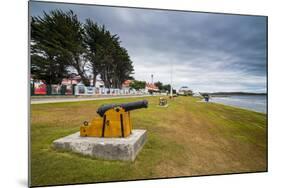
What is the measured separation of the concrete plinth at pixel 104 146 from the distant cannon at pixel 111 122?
0.09 metres

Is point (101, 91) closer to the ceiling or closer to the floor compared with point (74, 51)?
closer to the floor

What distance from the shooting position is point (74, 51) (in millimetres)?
3734

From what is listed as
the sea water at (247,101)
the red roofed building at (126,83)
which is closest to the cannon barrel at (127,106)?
the red roofed building at (126,83)

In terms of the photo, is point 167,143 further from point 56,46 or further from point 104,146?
point 56,46

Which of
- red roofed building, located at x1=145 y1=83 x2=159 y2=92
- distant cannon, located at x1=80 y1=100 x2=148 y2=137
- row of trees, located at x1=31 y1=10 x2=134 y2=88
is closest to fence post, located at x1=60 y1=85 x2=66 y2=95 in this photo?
row of trees, located at x1=31 y1=10 x2=134 y2=88

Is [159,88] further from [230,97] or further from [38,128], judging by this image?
[38,128]

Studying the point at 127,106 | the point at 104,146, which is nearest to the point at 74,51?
the point at 127,106

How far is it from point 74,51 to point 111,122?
1.01 m

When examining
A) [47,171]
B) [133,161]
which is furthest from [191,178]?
[47,171]

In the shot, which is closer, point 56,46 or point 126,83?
point 56,46

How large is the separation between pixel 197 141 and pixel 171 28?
158 cm

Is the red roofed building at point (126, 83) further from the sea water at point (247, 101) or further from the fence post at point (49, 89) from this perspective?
the sea water at point (247, 101)

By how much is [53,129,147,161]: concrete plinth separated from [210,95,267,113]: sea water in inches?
58.2
